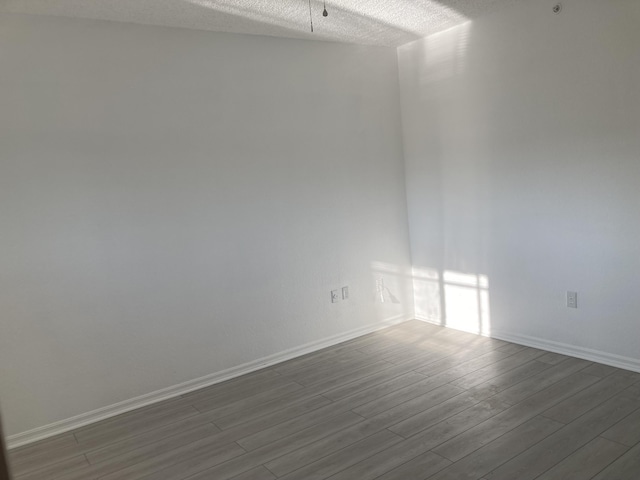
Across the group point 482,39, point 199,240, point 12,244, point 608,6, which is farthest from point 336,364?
point 608,6

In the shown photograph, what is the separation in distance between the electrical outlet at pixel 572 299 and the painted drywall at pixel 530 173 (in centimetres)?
4

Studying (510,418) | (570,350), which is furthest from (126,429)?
(570,350)

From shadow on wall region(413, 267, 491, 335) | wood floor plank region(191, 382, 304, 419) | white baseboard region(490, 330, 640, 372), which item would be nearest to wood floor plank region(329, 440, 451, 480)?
wood floor plank region(191, 382, 304, 419)

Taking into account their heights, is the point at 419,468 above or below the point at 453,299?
below

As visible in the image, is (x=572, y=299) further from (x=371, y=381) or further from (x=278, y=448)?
(x=278, y=448)

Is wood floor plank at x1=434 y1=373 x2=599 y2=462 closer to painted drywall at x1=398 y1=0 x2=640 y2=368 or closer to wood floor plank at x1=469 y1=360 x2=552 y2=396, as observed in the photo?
wood floor plank at x1=469 y1=360 x2=552 y2=396

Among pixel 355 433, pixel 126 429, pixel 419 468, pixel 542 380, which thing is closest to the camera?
pixel 419 468

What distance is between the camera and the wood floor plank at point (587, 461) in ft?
7.50

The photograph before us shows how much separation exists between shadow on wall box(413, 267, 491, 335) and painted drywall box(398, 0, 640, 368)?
1 cm

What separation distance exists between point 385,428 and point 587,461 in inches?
39.5

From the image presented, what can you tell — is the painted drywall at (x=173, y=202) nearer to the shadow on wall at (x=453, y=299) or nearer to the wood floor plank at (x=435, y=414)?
the shadow on wall at (x=453, y=299)

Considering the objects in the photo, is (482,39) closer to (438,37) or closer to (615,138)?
(438,37)

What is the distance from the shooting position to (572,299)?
11.8 feet

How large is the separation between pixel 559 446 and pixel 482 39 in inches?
114
